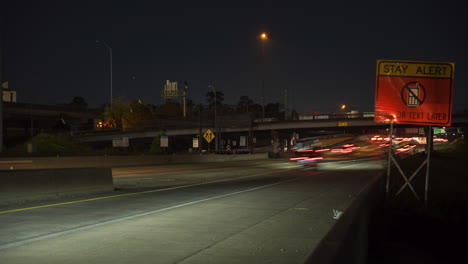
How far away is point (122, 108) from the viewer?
275 ft

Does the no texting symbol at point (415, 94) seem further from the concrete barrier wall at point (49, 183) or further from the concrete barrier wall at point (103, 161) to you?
the concrete barrier wall at point (103, 161)

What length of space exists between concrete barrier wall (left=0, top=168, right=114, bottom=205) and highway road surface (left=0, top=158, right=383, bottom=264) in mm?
652

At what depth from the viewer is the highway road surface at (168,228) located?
8.13 meters

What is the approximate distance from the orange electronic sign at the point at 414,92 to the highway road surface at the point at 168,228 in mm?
3385

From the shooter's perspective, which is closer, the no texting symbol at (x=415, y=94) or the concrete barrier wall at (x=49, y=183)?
the no texting symbol at (x=415, y=94)

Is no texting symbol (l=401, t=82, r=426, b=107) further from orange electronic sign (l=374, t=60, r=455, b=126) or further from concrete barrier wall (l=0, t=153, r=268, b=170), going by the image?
concrete barrier wall (l=0, t=153, r=268, b=170)

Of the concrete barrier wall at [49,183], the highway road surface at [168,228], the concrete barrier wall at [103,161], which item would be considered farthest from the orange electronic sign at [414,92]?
the concrete barrier wall at [103,161]

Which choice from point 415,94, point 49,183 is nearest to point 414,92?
point 415,94

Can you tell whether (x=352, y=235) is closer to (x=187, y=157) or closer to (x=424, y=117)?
(x=424, y=117)

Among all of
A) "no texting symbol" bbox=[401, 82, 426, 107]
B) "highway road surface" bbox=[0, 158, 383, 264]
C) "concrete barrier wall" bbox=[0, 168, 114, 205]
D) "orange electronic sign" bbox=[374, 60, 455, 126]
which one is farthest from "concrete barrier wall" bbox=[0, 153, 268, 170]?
"no texting symbol" bbox=[401, 82, 426, 107]

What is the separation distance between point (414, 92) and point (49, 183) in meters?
12.0

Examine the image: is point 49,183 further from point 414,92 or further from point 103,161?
point 103,161

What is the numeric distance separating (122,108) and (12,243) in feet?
251

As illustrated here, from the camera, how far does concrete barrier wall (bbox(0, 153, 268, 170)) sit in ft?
126
